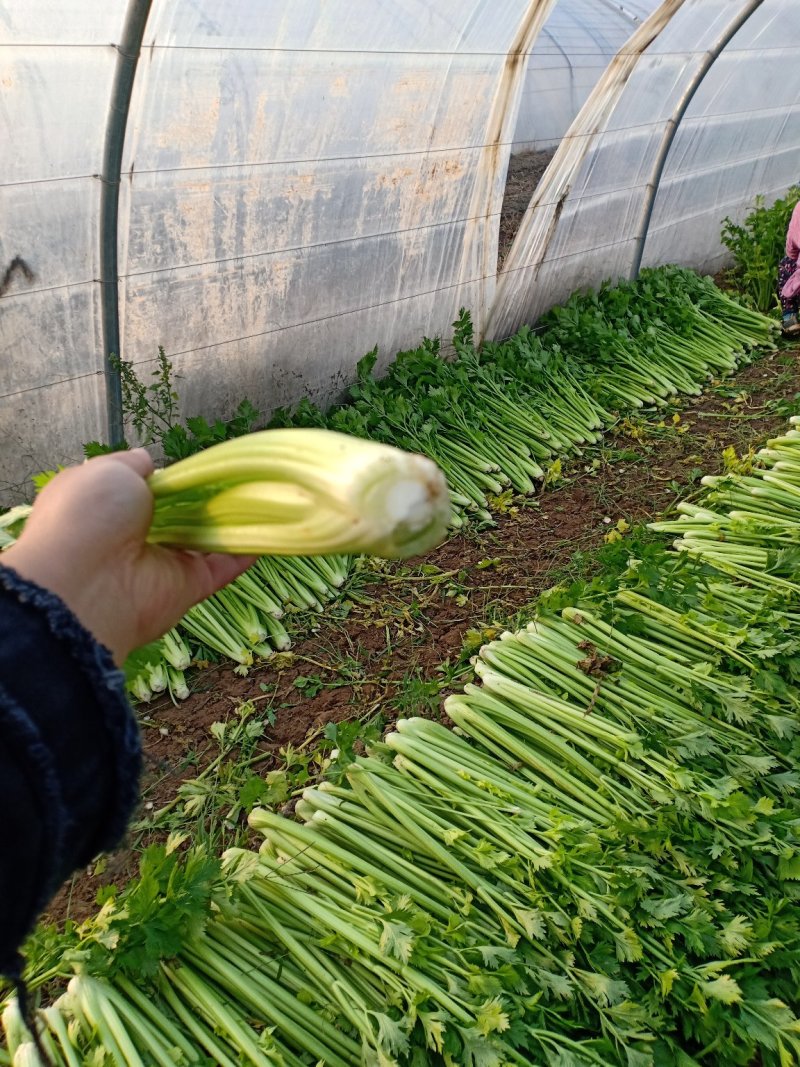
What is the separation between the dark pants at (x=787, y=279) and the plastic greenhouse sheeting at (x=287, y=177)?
167cm

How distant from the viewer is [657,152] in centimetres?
770

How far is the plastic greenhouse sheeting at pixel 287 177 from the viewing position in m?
3.83

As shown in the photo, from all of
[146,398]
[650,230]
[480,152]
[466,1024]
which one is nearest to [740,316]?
[650,230]

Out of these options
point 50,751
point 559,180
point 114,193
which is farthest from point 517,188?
point 50,751

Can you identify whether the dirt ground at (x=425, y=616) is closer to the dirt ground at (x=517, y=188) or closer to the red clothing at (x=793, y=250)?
the red clothing at (x=793, y=250)

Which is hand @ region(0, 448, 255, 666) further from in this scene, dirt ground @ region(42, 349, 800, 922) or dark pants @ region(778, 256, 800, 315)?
dark pants @ region(778, 256, 800, 315)

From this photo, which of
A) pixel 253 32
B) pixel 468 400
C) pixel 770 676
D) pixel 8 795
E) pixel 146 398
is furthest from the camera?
pixel 468 400

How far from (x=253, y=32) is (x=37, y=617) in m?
3.90

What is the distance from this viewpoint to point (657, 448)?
20.4ft

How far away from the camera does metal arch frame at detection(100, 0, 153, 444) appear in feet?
12.1

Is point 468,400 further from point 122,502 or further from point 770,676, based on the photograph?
point 122,502

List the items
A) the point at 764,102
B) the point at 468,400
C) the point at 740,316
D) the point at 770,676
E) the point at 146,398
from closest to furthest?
1. the point at 770,676
2. the point at 146,398
3. the point at 468,400
4. the point at 740,316
5. the point at 764,102

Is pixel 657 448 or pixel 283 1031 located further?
pixel 657 448

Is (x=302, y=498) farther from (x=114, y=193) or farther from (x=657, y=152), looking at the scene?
(x=657, y=152)
